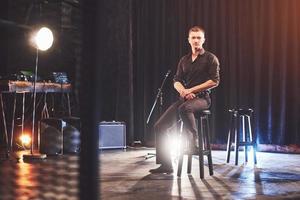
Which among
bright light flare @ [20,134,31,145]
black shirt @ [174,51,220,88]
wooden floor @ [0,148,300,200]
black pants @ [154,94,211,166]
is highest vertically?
black shirt @ [174,51,220,88]

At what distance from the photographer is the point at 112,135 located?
6.97 metres

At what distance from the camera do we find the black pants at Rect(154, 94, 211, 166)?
170 inches

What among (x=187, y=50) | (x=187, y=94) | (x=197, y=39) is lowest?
(x=187, y=94)

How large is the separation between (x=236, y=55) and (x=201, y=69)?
2.70 m

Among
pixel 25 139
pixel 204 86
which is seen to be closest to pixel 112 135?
pixel 25 139

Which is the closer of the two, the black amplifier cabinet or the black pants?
the black pants

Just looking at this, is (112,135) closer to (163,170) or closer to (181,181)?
(163,170)

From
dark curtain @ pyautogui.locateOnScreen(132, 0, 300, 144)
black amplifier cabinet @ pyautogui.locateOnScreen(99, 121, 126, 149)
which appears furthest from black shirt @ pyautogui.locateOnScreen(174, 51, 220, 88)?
black amplifier cabinet @ pyautogui.locateOnScreen(99, 121, 126, 149)

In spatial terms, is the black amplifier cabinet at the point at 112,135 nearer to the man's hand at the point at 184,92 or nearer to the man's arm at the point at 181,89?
the man's arm at the point at 181,89

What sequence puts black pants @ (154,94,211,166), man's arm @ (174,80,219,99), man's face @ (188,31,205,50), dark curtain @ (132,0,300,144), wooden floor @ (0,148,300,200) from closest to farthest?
wooden floor @ (0,148,300,200) → black pants @ (154,94,211,166) → man's arm @ (174,80,219,99) → man's face @ (188,31,205,50) → dark curtain @ (132,0,300,144)

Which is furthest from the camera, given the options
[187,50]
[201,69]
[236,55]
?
[187,50]

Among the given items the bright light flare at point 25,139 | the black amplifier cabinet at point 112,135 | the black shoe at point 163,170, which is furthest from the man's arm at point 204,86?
the bright light flare at point 25,139

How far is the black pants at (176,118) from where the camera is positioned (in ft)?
14.1

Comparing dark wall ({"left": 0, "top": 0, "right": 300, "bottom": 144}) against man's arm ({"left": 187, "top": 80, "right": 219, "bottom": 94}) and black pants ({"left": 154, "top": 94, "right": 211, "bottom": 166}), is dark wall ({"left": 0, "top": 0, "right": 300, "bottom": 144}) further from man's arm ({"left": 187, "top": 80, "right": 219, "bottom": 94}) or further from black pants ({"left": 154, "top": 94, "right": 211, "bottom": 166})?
man's arm ({"left": 187, "top": 80, "right": 219, "bottom": 94})
